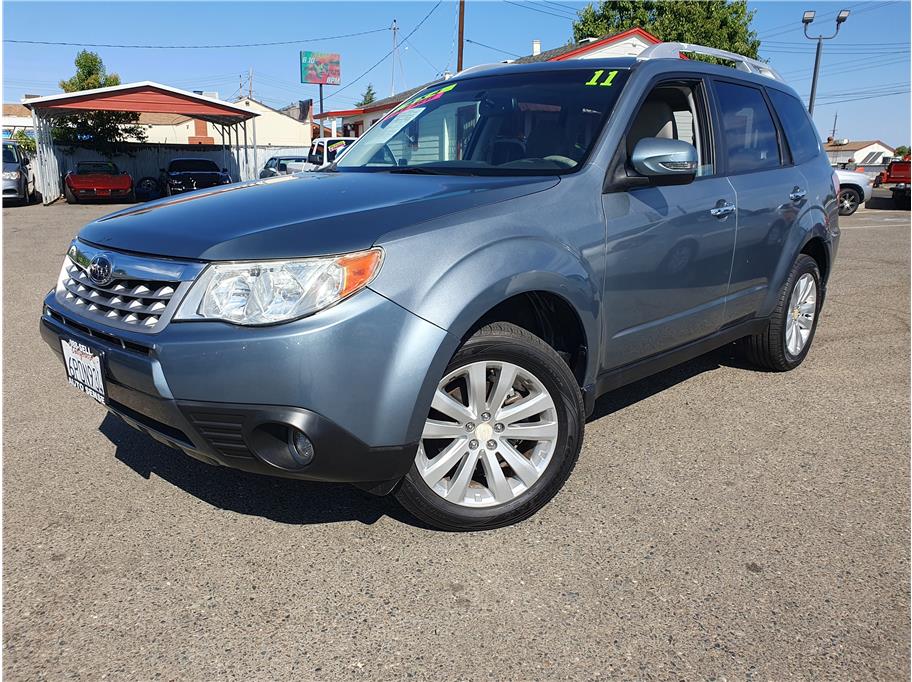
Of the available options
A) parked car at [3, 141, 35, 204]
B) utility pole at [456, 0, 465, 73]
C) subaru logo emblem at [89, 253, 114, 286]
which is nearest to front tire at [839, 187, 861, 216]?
utility pole at [456, 0, 465, 73]

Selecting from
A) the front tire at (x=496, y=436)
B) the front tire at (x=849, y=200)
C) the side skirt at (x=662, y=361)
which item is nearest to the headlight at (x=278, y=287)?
the front tire at (x=496, y=436)

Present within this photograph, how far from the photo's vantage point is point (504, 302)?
2.89 metres

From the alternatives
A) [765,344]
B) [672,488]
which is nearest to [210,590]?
[672,488]

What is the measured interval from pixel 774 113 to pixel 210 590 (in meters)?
4.10

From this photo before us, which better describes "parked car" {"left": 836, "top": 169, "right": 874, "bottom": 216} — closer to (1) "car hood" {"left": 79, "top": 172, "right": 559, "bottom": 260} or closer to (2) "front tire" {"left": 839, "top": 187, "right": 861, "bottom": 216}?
(2) "front tire" {"left": 839, "top": 187, "right": 861, "bottom": 216}

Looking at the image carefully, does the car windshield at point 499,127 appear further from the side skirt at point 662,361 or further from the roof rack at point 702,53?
the side skirt at point 662,361

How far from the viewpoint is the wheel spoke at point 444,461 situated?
8.95ft

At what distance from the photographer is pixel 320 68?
58406 millimetres

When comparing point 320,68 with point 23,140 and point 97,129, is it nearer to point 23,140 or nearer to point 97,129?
point 23,140

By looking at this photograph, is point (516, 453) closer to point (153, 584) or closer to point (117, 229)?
point (153, 584)

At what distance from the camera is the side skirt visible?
330 centimetres

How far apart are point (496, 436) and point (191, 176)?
72.3 feet

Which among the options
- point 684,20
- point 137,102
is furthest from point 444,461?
point 684,20

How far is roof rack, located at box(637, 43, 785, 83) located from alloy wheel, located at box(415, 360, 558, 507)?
184 centimetres
